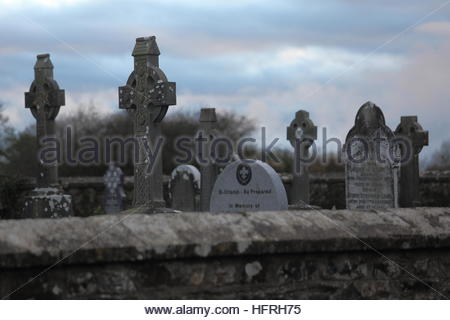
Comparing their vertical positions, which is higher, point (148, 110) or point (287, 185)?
point (148, 110)

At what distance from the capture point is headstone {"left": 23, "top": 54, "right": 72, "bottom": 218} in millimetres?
16953

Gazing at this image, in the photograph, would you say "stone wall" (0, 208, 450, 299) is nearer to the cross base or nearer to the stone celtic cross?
the cross base

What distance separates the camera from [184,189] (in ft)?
56.7

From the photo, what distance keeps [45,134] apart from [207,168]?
127 inches

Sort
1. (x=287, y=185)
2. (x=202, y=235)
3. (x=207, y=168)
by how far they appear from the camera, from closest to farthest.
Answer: (x=202, y=235), (x=207, y=168), (x=287, y=185)

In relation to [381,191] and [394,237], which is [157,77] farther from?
[394,237]

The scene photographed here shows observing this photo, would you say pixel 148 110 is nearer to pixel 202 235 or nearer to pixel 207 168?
pixel 207 168

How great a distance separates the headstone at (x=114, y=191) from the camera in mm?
21844

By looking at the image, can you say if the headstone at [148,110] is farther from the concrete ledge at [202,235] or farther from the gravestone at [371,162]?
the concrete ledge at [202,235]

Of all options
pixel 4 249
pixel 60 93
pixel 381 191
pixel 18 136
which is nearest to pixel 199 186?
pixel 60 93

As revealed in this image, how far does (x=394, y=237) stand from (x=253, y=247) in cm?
105

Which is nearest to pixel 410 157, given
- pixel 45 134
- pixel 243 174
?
pixel 45 134

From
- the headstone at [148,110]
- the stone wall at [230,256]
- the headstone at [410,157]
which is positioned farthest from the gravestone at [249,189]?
the headstone at [410,157]

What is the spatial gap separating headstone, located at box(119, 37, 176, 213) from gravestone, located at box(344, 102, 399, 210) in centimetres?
306
